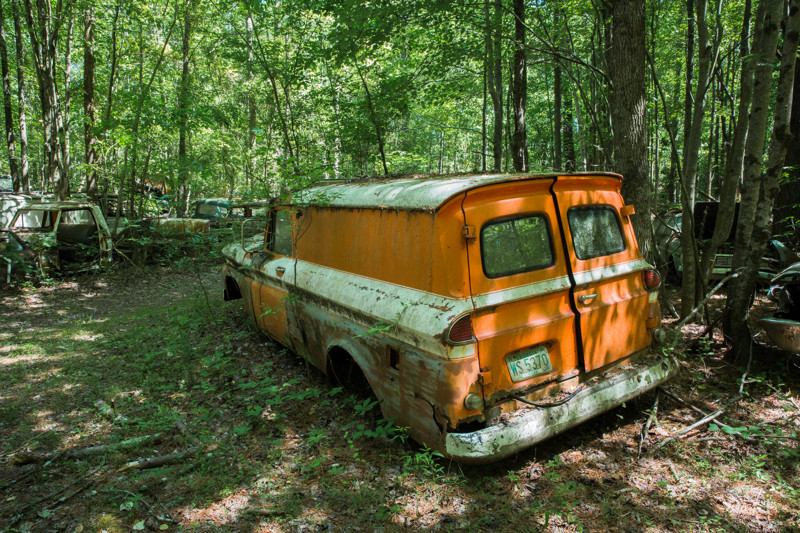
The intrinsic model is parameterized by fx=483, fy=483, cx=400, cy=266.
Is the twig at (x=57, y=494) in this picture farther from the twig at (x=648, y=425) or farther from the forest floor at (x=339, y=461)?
the twig at (x=648, y=425)

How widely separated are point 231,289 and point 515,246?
204 inches

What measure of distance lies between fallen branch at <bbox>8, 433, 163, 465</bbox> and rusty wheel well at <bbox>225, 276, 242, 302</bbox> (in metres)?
3.48

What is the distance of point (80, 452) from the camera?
3.71 meters

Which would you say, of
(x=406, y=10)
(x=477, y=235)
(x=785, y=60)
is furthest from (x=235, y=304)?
(x=785, y=60)

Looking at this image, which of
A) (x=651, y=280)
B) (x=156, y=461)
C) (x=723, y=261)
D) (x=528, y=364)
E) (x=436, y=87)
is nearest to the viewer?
(x=528, y=364)

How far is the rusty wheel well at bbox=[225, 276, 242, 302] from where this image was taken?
23.7 ft

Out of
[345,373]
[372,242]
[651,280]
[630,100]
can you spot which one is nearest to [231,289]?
[345,373]

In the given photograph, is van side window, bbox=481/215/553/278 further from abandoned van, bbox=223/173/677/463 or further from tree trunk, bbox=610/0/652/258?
tree trunk, bbox=610/0/652/258

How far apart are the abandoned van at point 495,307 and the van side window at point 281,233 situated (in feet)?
4.43

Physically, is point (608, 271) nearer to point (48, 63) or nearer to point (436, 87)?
point (436, 87)

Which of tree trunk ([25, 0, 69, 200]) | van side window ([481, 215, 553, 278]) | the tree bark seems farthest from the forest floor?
tree trunk ([25, 0, 69, 200])

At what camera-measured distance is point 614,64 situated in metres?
5.19

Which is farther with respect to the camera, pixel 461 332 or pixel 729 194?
pixel 729 194

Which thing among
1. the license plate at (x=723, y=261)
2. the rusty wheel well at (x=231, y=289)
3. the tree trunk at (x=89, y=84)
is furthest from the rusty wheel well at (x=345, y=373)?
the tree trunk at (x=89, y=84)
